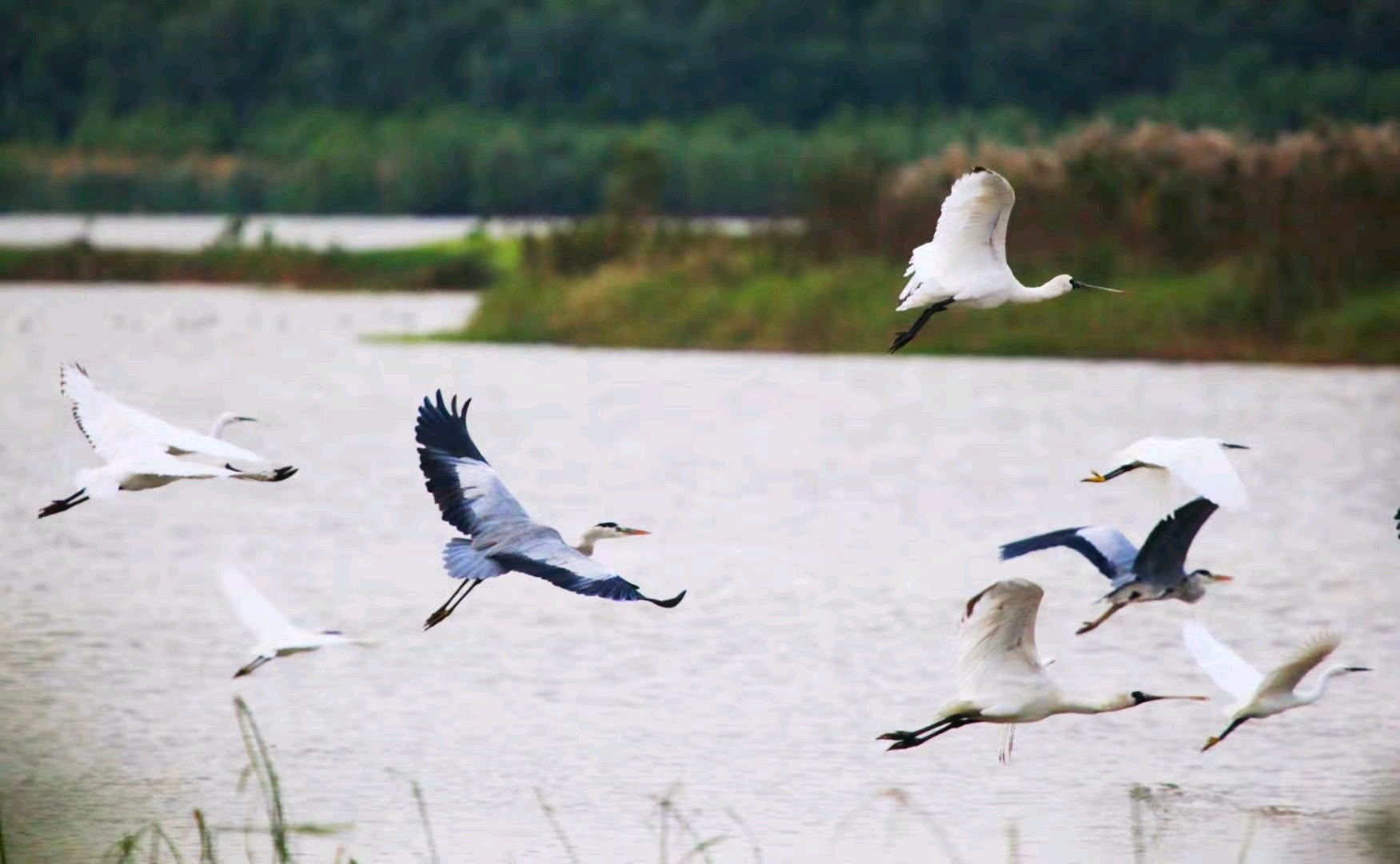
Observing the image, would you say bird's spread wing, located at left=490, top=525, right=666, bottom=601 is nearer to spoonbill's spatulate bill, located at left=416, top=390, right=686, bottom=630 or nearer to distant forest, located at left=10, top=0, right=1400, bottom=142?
spoonbill's spatulate bill, located at left=416, top=390, right=686, bottom=630

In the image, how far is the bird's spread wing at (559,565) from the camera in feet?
26.7

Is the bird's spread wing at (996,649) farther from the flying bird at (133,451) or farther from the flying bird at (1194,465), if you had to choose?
the flying bird at (133,451)

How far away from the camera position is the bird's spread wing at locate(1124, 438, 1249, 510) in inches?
332

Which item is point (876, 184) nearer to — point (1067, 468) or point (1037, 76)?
point (1067, 468)

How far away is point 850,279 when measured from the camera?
1160 inches

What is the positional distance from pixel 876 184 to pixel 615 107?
1250 inches

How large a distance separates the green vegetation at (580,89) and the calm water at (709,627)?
78.9 ft

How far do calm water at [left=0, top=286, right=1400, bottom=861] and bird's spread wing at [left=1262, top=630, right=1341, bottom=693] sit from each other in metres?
1.76

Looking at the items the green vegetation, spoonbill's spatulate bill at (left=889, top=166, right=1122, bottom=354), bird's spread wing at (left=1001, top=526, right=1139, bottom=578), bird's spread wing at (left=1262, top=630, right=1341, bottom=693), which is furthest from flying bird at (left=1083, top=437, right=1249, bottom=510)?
the green vegetation

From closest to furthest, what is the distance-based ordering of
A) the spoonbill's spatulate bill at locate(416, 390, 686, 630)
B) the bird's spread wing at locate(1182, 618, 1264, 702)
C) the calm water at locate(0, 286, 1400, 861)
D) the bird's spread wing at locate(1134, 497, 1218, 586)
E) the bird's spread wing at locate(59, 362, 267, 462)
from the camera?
the spoonbill's spatulate bill at locate(416, 390, 686, 630)
the bird's spread wing at locate(59, 362, 267, 462)
the bird's spread wing at locate(1182, 618, 1264, 702)
the bird's spread wing at locate(1134, 497, 1218, 586)
the calm water at locate(0, 286, 1400, 861)

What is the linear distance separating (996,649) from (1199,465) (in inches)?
38.9

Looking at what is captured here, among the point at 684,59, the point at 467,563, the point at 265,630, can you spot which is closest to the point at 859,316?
the point at 265,630

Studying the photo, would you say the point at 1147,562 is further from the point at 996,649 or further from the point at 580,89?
the point at 580,89

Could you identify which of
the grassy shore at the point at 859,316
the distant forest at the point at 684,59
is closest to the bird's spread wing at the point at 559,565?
the grassy shore at the point at 859,316
